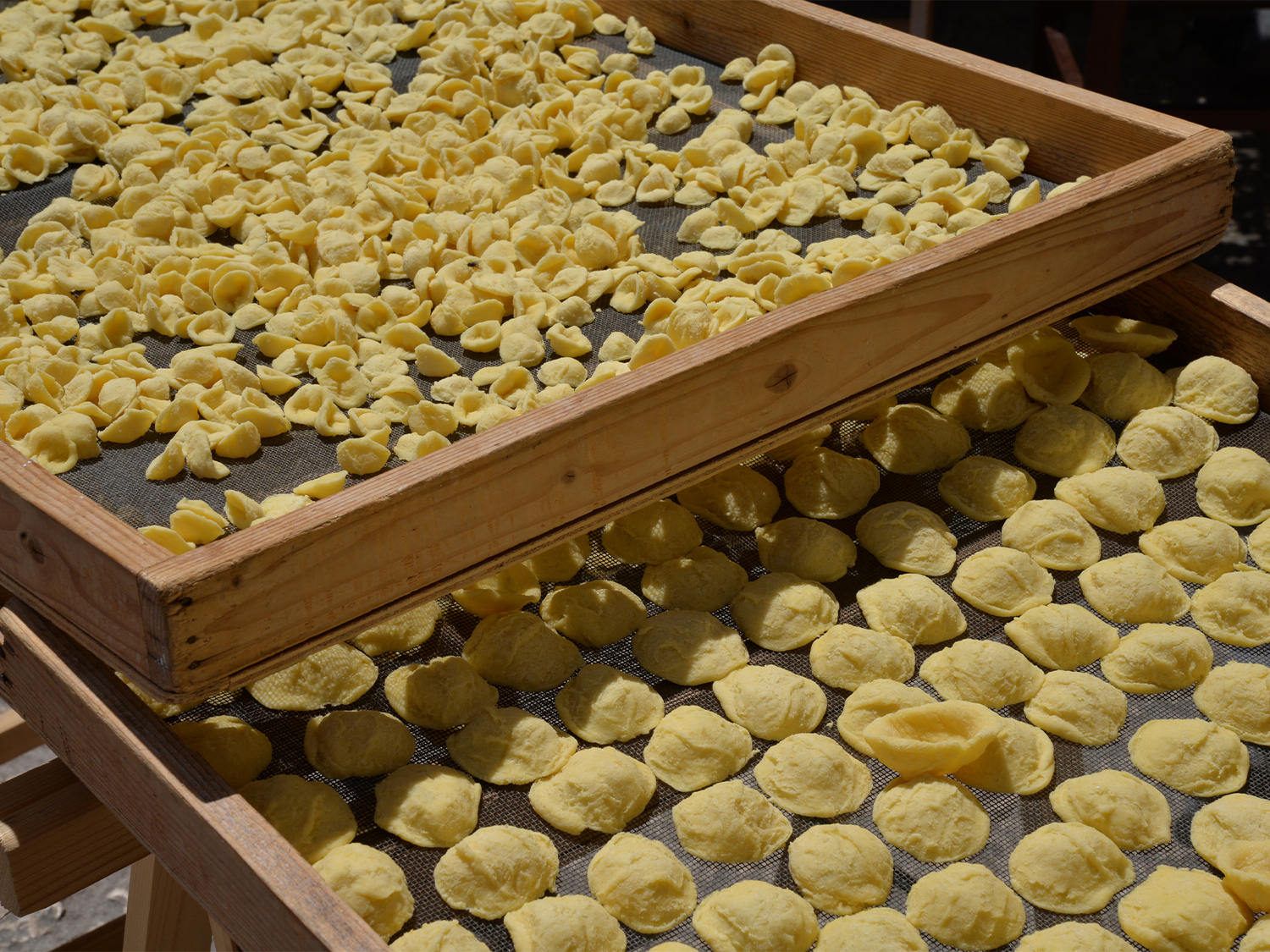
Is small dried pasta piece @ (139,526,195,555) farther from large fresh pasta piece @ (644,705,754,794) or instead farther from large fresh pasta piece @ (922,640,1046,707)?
large fresh pasta piece @ (922,640,1046,707)

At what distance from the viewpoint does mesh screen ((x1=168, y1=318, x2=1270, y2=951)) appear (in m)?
1.16

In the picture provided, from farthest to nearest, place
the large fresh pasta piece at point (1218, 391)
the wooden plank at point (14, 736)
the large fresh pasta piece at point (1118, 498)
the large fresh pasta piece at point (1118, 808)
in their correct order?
the wooden plank at point (14, 736), the large fresh pasta piece at point (1218, 391), the large fresh pasta piece at point (1118, 498), the large fresh pasta piece at point (1118, 808)

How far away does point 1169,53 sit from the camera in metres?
5.35

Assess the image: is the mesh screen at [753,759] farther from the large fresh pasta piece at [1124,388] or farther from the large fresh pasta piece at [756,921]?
the large fresh pasta piece at [1124,388]

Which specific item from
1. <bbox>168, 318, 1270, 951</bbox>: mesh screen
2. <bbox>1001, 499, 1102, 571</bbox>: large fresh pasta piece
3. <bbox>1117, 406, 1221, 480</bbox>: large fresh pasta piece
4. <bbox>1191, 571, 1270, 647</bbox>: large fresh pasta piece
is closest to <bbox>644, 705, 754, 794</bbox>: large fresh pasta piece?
<bbox>168, 318, 1270, 951</bbox>: mesh screen

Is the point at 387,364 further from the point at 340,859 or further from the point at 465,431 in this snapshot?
the point at 340,859

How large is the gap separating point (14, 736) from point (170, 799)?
114 centimetres

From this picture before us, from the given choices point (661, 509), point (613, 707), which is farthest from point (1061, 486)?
point (613, 707)

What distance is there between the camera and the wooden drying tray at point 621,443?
→ 3.57 ft

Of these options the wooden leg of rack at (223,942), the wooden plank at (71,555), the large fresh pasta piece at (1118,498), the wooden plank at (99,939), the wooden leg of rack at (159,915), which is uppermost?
the wooden plank at (71,555)

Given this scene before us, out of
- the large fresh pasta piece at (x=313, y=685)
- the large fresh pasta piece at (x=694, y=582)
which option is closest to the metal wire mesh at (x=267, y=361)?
the large fresh pasta piece at (x=313, y=685)

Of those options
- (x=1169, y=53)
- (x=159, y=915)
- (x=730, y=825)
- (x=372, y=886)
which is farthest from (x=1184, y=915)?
(x=1169, y=53)

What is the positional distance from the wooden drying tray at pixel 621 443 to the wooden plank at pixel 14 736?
0.91 metres

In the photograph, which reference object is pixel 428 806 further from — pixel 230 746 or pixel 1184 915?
pixel 1184 915
